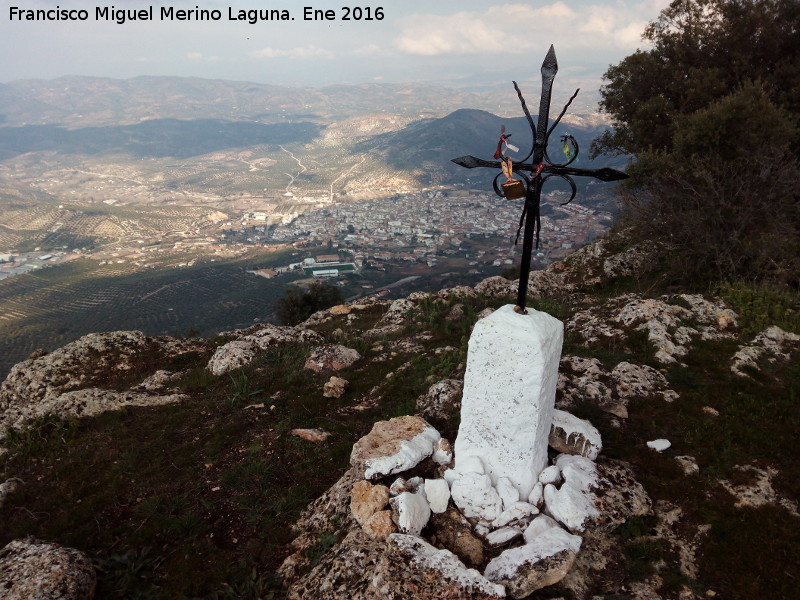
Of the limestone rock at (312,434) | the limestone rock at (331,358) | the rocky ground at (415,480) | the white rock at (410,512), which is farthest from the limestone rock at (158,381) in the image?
the white rock at (410,512)

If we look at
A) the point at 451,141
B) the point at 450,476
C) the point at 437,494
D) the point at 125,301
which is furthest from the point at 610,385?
the point at 451,141

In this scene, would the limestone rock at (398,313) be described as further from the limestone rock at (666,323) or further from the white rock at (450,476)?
the white rock at (450,476)

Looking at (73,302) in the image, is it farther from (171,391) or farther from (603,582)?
(603,582)

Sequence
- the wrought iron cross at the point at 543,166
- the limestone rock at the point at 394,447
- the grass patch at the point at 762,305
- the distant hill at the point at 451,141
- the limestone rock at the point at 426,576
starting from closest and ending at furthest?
1. the limestone rock at the point at 426,576
2. the wrought iron cross at the point at 543,166
3. the limestone rock at the point at 394,447
4. the grass patch at the point at 762,305
5. the distant hill at the point at 451,141

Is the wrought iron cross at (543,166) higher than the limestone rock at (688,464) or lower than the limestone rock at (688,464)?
higher

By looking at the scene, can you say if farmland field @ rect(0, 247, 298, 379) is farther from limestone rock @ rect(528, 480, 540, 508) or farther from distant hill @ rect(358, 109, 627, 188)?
distant hill @ rect(358, 109, 627, 188)
